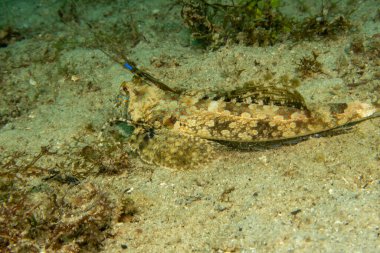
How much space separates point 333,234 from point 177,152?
2.47 metres

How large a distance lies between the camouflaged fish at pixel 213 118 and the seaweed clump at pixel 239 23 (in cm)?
176

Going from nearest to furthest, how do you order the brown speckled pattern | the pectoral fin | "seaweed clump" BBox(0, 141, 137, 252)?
1. "seaweed clump" BBox(0, 141, 137, 252)
2. the brown speckled pattern
3. the pectoral fin

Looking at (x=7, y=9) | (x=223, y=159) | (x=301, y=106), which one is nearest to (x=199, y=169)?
(x=223, y=159)

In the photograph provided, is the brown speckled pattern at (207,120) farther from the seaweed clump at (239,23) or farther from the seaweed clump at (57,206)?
the seaweed clump at (239,23)

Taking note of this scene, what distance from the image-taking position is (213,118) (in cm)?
515

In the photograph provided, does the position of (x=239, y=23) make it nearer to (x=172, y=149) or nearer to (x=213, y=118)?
(x=213, y=118)

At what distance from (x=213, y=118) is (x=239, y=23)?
2597mm

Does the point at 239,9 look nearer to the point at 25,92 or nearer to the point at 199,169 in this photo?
the point at 199,169

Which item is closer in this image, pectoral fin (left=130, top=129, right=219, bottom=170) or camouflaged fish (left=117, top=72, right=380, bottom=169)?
camouflaged fish (left=117, top=72, right=380, bottom=169)

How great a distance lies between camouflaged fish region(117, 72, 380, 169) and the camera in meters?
4.84

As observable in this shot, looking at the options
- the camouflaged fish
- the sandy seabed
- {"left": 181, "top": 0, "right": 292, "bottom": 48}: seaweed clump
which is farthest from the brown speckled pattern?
{"left": 181, "top": 0, "right": 292, "bottom": 48}: seaweed clump

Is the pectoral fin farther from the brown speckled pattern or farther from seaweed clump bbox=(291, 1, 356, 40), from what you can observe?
seaweed clump bbox=(291, 1, 356, 40)

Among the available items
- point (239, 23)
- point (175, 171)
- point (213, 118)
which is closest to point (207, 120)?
point (213, 118)

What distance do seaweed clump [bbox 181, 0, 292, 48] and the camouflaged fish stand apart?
176 cm
